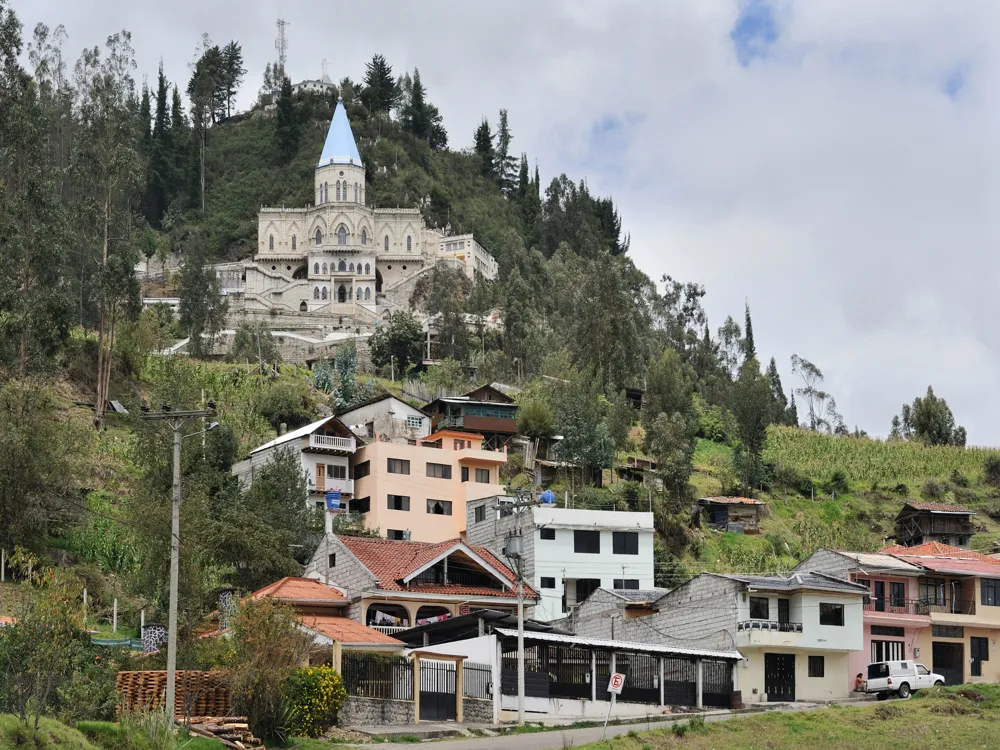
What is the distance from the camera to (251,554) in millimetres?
54719

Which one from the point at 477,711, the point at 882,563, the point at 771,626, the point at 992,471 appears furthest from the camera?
the point at 992,471

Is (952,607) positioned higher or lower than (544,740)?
higher

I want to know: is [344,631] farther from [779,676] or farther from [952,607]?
[952,607]

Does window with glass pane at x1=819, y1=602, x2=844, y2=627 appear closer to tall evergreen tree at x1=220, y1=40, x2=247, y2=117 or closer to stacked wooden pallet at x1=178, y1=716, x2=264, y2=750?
stacked wooden pallet at x1=178, y1=716, x2=264, y2=750

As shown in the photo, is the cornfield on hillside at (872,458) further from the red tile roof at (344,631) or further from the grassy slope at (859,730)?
the red tile roof at (344,631)

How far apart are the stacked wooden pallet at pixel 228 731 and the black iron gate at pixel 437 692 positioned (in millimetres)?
6667

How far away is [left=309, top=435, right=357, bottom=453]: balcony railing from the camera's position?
7444 cm

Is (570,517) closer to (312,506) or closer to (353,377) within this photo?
(312,506)

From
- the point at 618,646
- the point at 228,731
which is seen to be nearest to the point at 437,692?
the point at 618,646

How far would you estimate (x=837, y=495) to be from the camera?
3696 inches

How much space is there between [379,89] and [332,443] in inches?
4461

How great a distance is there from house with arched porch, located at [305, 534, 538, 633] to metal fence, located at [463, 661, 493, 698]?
7.71 metres

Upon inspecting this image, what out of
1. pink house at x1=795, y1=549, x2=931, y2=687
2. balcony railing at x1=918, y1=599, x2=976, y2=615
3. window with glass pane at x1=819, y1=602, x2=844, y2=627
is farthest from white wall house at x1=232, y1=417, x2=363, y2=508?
balcony railing at x1=918, y1=599, x2=976, y2=615

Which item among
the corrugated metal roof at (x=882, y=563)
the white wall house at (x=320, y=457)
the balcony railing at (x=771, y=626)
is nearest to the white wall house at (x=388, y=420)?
the white wall house at (x=320, y=457)
